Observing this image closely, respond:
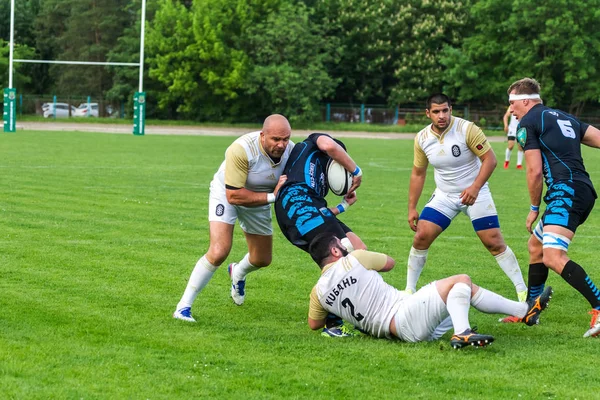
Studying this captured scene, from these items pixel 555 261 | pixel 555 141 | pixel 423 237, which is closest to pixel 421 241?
pixel 423 237

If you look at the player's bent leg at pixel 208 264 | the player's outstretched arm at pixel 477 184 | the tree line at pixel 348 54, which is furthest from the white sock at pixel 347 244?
the tree line at pixel 348 54

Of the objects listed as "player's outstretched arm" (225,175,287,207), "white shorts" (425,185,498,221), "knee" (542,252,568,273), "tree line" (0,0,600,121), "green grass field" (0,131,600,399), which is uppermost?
"tree line" (0,0,600,121)

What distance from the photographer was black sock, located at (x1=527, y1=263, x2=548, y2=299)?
8891 millimetres

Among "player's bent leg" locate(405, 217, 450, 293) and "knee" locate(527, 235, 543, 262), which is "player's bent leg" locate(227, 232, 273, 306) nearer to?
"player's bent leg" locate(405, 217, 450, 293)

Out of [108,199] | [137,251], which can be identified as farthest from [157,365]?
[108,199]

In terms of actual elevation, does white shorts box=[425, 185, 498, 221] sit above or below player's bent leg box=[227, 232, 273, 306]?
above

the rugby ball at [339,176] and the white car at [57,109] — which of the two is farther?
the white car at [57,109]

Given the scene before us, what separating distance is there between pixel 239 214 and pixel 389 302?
1993mm

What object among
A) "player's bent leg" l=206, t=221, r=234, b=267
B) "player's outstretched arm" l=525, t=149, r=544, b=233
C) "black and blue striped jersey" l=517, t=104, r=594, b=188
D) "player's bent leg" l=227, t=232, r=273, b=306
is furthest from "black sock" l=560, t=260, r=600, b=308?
"player's bent leg" l=206, t=221, r=234, b=267

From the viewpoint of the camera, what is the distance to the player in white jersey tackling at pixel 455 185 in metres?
9.45

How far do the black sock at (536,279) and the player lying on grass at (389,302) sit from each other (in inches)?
59.2

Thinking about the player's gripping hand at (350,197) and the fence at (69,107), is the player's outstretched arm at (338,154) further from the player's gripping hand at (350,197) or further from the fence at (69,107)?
the fence at (69,107)

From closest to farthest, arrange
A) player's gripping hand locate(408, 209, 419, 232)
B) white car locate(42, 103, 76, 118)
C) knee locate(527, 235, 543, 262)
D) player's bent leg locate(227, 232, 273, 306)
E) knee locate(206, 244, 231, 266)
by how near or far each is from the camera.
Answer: knee locate(206, 244, 231, 266)
knee locate(527, 235, 543, 262)
player's bent leg locate(227, 232, 273, 306)
player's gripping hand locate(408, 209, 419, 232)
white car locate(42, 103, 76, 118)

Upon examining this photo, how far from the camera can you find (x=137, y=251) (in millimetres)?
11734
